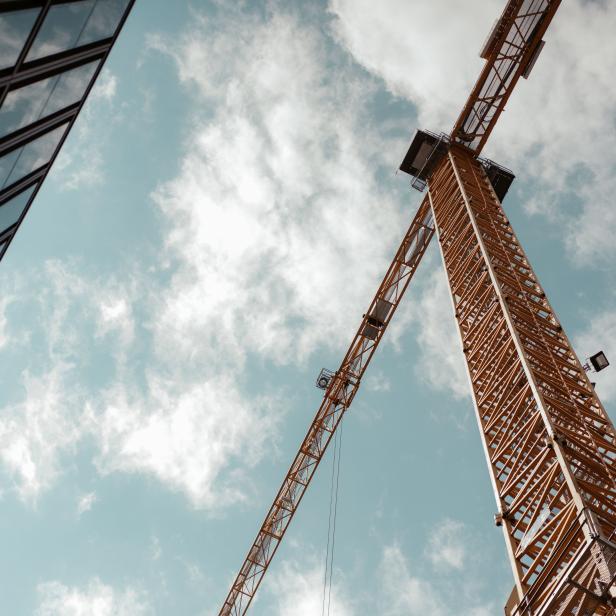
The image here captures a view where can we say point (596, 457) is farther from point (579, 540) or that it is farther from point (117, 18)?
point (117, 18)

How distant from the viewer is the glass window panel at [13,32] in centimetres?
977

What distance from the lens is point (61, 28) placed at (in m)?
11.9

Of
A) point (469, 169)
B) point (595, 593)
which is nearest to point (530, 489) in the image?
point (595, 593)

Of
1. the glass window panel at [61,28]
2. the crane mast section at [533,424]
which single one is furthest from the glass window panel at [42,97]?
the crane mast section at [533,424]

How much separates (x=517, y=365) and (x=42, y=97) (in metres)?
14.2

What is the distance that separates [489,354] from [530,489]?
6.40 metres

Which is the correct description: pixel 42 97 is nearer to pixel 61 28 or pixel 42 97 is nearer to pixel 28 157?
pixel 61 28

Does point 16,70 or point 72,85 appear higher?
point 72,85

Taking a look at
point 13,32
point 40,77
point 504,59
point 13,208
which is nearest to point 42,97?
point 40,77

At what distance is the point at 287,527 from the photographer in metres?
44.4

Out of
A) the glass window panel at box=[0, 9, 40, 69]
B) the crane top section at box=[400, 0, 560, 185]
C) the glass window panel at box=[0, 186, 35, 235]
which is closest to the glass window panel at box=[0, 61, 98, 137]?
the glass window panel at box=[0, 9, 40, 69]

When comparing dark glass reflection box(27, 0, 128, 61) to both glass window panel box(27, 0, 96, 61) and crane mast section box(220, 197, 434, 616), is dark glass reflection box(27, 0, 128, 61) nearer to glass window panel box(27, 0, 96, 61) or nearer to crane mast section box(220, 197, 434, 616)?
glass window panel box(27, 0, 96, 61)

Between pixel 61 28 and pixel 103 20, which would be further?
pixel 103 20

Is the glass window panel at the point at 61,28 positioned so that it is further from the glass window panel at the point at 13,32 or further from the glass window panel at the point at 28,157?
the glass window panel at the point at 28,157
